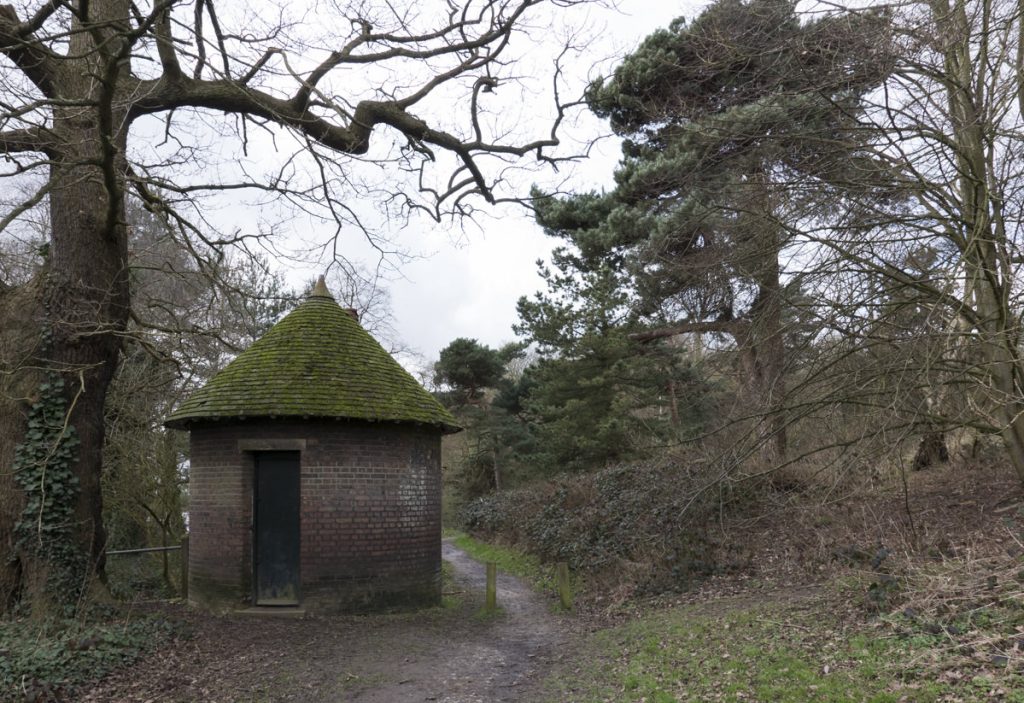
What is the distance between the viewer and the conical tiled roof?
12.0m

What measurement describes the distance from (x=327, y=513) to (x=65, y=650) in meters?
4.21

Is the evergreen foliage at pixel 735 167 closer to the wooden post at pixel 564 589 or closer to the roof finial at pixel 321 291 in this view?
the wooden post at pixel 564 589

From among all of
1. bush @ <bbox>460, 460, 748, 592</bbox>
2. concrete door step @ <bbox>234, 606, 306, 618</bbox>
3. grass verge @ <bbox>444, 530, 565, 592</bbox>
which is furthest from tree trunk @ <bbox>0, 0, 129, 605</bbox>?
grass verge @ <bbox>444, 530, 565, 592</bbox>

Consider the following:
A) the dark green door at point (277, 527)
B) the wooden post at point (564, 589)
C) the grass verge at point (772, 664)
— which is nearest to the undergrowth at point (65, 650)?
the dark green door at point (277, 527)

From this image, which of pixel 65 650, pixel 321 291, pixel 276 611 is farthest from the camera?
pixel 321 291

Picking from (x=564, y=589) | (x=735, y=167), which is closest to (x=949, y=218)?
(x=735, y=167)

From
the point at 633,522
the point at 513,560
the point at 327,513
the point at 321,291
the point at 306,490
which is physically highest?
the point at 321,291

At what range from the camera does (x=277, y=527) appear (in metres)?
12.2

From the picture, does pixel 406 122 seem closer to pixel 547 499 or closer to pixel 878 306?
pixel 878 306

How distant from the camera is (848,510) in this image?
12.2m

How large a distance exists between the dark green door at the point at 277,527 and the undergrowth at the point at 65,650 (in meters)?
2.04

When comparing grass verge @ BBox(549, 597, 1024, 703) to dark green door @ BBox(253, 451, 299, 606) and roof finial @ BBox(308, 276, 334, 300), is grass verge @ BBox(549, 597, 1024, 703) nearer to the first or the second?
dark green door @ BBox(253, 451, 299, 606)

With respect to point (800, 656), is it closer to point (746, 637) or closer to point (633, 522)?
point (746, 637)

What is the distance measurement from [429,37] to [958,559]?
385 inches
